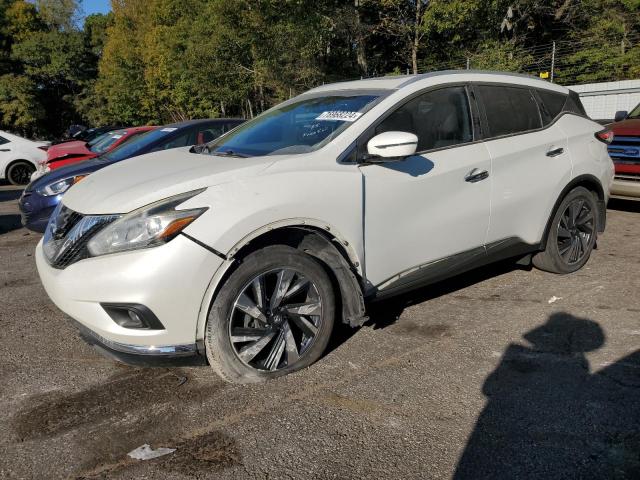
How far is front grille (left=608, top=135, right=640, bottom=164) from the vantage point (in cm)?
657

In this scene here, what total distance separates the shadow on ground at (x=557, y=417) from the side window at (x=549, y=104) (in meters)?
1.89

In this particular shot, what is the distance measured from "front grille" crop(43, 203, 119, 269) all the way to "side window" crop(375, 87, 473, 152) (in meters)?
1.76

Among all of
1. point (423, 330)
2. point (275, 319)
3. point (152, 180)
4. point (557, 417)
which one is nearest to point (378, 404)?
point (275, 319)

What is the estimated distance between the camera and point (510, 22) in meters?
22.3

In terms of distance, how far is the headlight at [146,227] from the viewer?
8.98 feet

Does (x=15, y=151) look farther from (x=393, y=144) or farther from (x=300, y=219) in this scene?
(x=393, y=144)

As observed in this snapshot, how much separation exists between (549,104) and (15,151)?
12.6 meters

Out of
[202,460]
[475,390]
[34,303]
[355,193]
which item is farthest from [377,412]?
[34,303]

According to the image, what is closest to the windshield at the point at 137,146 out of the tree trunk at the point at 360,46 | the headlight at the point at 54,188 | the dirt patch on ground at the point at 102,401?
the headlight at the point at 54,188

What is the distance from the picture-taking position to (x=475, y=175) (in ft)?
12.5

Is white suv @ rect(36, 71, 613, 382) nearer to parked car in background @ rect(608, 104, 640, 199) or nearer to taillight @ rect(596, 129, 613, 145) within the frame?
taillight @ rect(596, 129, 613, 145)

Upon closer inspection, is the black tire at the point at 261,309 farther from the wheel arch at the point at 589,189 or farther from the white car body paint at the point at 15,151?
the white car body paint at the point at 15,151

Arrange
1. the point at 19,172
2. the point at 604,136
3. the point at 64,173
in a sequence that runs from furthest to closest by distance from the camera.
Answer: the point at 19,172
the point at 64,173
the point at 604,136

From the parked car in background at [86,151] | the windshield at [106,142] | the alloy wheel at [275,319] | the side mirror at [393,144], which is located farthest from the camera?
the windshield at [106,142]
